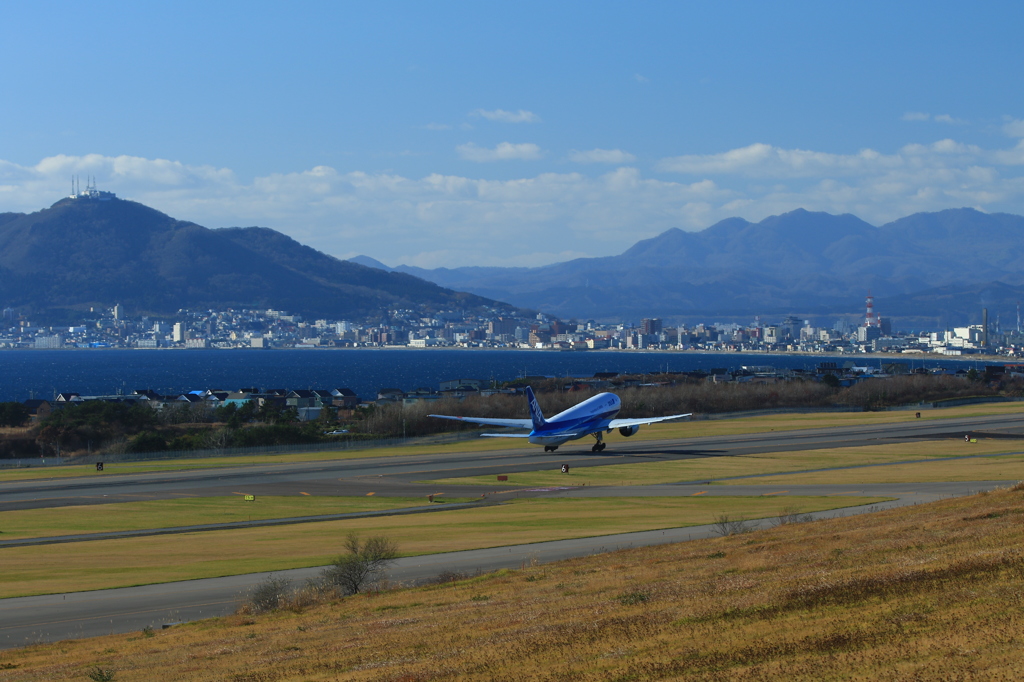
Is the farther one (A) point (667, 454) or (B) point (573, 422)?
(A) point (667, 454)

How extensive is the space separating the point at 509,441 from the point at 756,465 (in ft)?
117

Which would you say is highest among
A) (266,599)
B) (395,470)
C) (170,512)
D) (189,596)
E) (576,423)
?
(576,423)

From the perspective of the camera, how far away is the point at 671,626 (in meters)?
18.8

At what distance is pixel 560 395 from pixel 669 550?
118206 millimetres

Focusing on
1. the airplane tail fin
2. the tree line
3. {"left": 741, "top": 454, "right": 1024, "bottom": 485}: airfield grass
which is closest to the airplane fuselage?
the airplane tail fin

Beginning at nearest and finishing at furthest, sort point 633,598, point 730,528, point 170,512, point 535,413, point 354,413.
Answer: point 633,598 < point 730,528 < point 170,512 < point 535,413 < point 354,413

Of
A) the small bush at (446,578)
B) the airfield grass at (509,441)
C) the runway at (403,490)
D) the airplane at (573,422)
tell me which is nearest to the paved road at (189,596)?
the runway at (403,490)

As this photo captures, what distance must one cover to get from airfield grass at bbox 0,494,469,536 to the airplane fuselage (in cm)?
2423

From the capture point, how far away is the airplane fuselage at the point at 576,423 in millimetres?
84188

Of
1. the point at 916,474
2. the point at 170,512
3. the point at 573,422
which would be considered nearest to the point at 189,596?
the point at 170,512

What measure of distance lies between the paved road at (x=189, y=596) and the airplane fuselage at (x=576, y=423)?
119ft

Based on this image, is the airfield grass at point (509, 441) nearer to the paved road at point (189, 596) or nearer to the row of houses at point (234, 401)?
the row of houses at point (234, 401)

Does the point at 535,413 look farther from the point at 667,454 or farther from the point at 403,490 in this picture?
the point at 403,490

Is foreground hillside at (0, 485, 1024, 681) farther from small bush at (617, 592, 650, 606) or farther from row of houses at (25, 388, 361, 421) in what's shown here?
row of houses at (25, 388, 361, 421)
